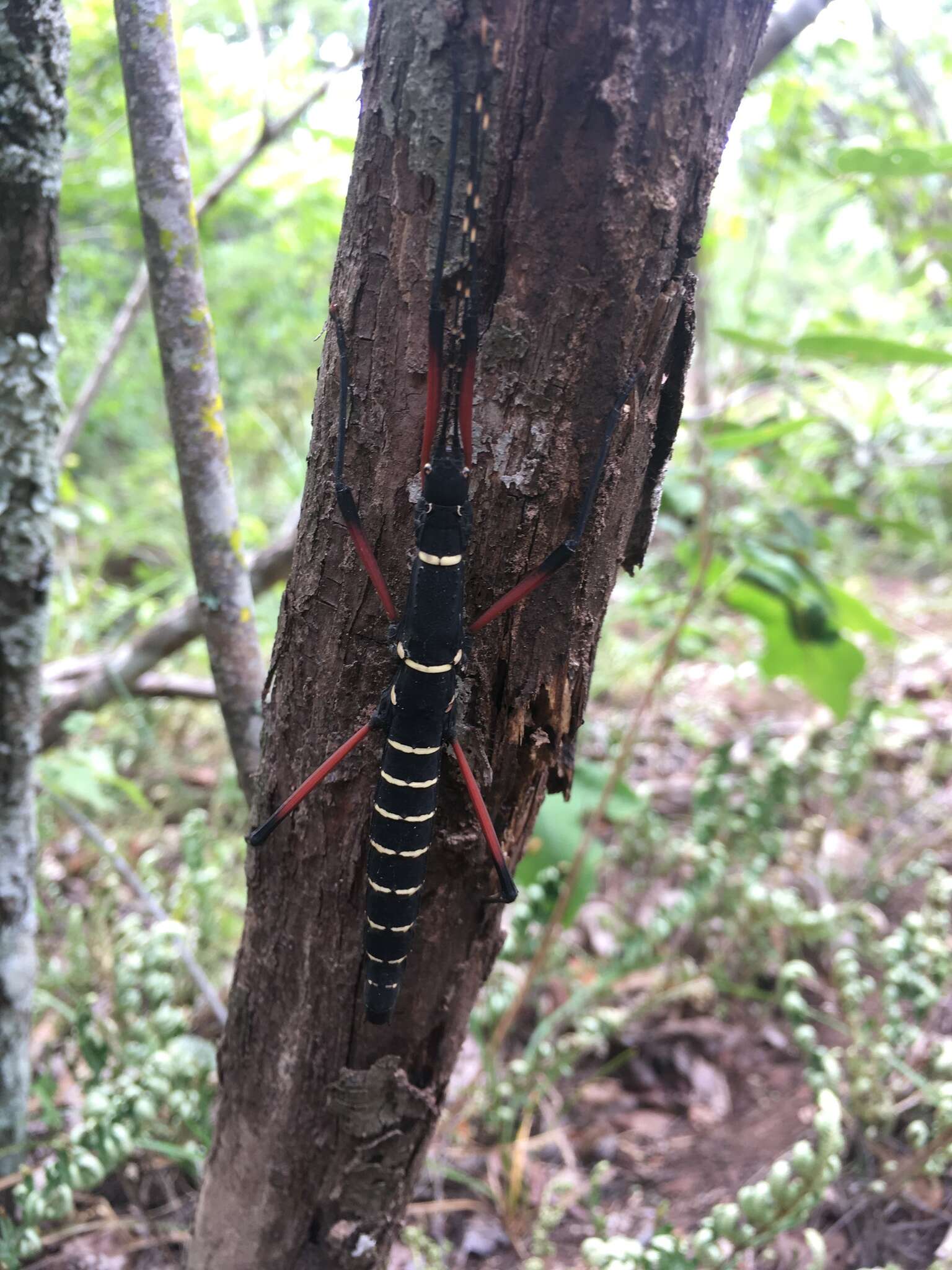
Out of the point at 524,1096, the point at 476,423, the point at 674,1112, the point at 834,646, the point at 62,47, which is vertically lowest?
the point at 674,1112

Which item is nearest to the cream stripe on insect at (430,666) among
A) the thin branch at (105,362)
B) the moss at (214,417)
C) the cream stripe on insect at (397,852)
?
the cream stripe on insect at (397,852)

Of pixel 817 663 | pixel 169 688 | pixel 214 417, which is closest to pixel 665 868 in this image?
pixel 817 663

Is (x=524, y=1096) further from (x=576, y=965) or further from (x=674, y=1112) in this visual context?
(x=576, y=965)

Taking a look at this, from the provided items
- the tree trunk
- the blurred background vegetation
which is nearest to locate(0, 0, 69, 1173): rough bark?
the blurred background vegetation

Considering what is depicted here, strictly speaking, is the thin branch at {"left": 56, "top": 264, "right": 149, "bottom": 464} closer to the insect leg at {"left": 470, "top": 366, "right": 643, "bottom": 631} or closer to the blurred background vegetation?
the blurred background vegetation

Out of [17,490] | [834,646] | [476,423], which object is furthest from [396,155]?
[834,646]

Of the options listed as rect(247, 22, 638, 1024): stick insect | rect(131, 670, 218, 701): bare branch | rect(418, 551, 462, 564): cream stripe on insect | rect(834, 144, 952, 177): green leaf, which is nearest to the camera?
rect(247, 22, 638, 1024): stick insect

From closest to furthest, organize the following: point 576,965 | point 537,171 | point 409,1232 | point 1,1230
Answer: point 537,171
point 1,1230
point 409,1232
point 576,965

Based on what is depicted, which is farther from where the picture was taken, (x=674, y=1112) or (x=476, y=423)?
(x=674, y=1112)
